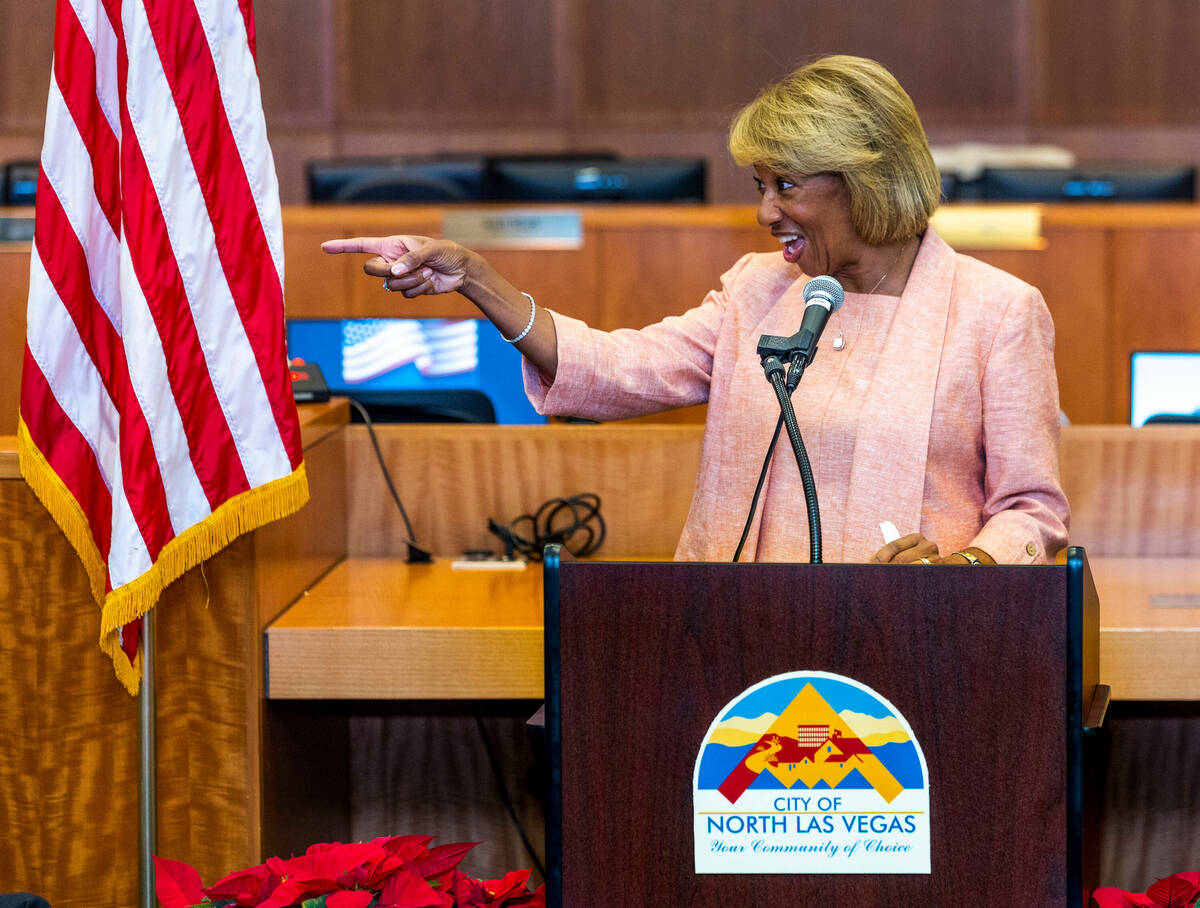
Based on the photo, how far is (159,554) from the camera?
1.73 m

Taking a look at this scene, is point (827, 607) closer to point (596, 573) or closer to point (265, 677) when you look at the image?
point (596, 573)

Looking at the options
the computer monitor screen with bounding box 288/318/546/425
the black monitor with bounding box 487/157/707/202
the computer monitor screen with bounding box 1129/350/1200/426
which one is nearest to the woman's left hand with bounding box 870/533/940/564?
the computer monitor screen with bounding box 288/318/546/425

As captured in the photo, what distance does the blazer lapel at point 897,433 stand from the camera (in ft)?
5.25

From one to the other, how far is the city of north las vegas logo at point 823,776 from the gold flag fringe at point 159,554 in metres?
0.88

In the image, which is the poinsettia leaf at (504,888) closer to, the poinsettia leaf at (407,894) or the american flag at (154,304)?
the poinsettia leaf at (407,894)

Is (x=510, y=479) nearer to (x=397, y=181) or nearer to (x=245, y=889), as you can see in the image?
(x=245, y=889)

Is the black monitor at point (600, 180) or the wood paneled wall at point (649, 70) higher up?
the wood paneled wall at point (649, 70)

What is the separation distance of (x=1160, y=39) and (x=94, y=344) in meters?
6.04

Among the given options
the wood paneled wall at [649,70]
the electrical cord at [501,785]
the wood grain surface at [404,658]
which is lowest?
the electrical cord at [501,785]

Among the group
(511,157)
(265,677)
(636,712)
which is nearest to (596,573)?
(636,712)

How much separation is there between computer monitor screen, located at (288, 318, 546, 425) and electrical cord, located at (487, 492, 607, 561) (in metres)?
0.73

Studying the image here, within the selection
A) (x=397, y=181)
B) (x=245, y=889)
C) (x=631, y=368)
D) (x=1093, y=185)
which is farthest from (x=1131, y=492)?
(x=397, y=181)

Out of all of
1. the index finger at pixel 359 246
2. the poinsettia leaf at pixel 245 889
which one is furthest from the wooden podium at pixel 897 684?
the index finger at pixel 359 246

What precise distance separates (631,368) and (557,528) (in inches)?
26.1
